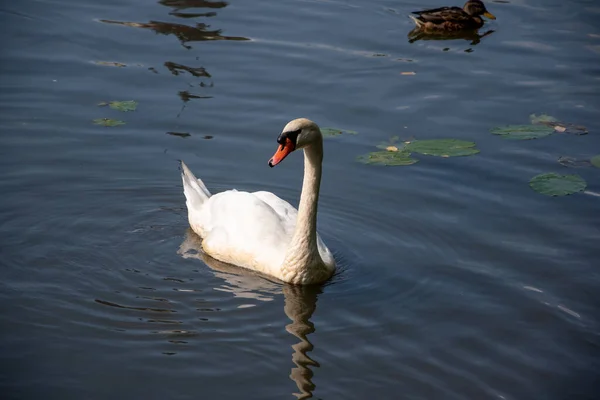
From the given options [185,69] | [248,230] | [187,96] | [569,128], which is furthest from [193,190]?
[569,128]

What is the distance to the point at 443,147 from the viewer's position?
37.3ft

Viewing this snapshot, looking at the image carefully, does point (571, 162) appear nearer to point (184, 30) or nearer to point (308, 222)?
point (308, 222)

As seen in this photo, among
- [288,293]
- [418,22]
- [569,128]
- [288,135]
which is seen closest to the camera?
[288,135]

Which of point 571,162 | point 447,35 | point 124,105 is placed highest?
point 447,35

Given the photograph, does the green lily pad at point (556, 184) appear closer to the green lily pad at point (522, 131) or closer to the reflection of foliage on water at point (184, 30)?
the green lily pad at point (522, 131)

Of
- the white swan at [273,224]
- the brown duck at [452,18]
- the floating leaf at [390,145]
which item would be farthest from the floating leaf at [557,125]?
the white swan at [273,224]

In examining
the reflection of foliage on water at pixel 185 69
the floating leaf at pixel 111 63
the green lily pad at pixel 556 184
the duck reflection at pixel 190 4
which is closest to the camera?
the green lily pad at pixel 556 184

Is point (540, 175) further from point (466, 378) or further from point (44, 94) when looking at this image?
point (44, 94)

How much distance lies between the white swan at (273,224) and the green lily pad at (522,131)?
11.4 feet

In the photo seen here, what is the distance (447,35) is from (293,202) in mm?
6685

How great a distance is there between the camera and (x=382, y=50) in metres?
14.9

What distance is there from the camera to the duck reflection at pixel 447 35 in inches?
618

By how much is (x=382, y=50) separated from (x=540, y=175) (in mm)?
4672

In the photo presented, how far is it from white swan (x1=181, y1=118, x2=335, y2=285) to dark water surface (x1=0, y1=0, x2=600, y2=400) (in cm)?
19
